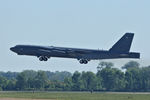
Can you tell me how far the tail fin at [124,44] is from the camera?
18300 cm

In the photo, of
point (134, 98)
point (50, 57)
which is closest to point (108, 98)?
point (134, 98)

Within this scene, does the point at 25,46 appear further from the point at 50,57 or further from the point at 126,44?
the point at 126,44

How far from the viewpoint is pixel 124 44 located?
604ft

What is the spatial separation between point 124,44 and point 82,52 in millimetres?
10943

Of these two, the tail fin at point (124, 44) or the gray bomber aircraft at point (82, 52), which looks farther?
the tail fin at point (124, 44)

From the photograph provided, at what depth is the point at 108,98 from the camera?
628 feet

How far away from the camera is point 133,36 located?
7318 inches

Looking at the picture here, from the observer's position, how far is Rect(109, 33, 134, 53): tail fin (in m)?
183

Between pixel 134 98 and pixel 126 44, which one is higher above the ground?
pixel 126 44

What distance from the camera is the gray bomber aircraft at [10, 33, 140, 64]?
18175 cm

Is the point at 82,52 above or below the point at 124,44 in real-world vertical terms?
below

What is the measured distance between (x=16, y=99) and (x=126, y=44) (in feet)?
103

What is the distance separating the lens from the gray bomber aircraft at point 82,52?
7156 inches

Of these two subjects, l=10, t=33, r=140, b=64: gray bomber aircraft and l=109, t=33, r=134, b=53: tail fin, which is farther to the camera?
l=109, t=33, r=134, b=53: tail fin
